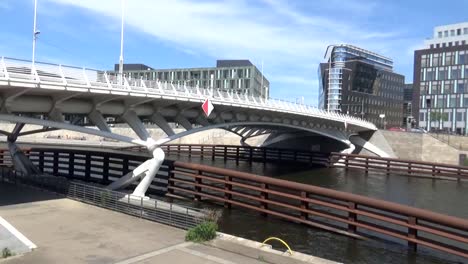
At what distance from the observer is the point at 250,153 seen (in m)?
61.0

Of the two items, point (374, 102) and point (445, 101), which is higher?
point (374, 102)

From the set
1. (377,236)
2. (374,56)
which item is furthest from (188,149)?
(374,56)

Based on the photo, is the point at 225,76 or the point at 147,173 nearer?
the point at 147,173

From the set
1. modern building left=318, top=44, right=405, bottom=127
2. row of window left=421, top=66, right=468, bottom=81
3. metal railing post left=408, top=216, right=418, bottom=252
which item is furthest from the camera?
modern building left=318, top=44, right=405, bottom=127

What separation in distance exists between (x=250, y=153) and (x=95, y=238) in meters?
48.3

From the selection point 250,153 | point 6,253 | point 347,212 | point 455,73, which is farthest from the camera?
point 455,73

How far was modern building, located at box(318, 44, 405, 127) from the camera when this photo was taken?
471 feet

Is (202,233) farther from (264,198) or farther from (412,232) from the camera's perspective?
(264,198)

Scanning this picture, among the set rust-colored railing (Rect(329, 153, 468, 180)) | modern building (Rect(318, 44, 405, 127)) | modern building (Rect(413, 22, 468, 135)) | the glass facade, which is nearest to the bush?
rust-colored railing (Rect(329, 153, 468, 180))

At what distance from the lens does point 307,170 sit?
5094 centimetres

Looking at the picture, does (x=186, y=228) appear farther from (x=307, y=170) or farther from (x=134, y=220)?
(x=307, y=170)

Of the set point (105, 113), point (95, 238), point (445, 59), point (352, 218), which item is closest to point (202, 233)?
point (95, 238)

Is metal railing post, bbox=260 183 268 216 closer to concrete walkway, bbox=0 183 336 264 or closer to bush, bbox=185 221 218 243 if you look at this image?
concrete walkway, bbox=0 183 336 264

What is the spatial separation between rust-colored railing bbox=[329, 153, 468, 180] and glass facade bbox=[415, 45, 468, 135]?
2444 inches
